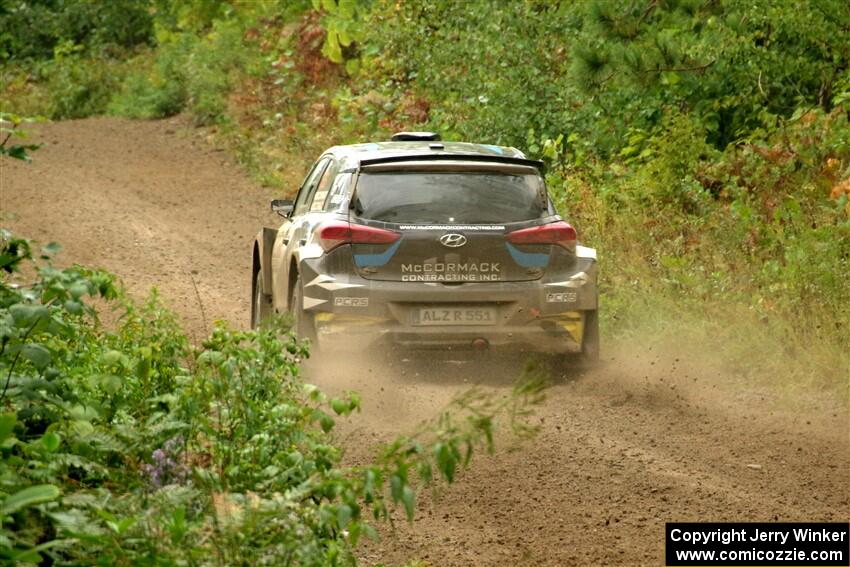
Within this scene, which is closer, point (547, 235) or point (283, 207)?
→ point (547, 235)

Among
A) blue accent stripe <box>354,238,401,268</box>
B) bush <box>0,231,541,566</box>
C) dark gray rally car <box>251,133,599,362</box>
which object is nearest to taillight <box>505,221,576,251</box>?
dark gray rally car <box>251,133,599,362</box>

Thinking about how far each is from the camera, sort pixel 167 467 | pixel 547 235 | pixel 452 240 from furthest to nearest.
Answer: pixel 547 235 → pixel 452 240 → pixel 167 467

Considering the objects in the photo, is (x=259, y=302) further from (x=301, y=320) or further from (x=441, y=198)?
(x=441, y=198)

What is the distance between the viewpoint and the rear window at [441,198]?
10367 millimetres

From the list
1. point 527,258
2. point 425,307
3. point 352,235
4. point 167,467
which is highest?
point 167,467

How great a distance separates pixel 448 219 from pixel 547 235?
738 millimetres

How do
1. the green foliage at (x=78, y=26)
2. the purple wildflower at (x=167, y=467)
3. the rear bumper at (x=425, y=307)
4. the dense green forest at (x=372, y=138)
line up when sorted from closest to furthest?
the dense green forest at (x=372, y=138)
the purple wildflower at (x=167, y=467)
the rear bumper at (x=425, y=307)
the green foliage at (x=78, y=26)

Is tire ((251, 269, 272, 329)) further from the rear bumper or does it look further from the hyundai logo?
the hyundai logo

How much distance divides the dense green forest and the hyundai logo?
133 cm

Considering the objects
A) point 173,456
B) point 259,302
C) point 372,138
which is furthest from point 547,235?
point 372,138

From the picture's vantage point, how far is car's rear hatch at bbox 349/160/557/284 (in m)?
10.2

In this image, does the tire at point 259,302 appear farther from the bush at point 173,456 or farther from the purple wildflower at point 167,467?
the purple wildflower at point 167,467

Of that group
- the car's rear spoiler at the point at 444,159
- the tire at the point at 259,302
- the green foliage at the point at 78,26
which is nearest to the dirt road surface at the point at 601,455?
the tire at the point at 259,302

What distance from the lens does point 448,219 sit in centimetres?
1038
